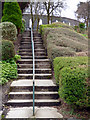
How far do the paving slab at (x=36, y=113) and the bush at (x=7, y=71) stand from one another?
1.07 meters

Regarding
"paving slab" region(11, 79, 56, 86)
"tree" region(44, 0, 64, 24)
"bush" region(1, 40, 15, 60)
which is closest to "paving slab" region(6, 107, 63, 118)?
"paving slab" region(11, 79, 56, 86)

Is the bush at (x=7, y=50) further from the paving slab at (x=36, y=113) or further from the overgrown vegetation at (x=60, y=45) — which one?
the paving slab at (x=36, y=113)

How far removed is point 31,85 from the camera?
4168 millimetres

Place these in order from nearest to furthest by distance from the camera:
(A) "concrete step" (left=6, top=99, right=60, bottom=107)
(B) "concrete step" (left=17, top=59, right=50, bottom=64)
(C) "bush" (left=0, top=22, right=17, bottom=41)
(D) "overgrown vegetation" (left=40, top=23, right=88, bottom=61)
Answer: (A) "concrete step" (left=6, top=99, right=60, bottom=107) → (D) "overgrown vegetation" (left=40, top=23, right=88, bottom=61) → (B) "concrete step" (left=17, top=59, right=50, bottom=64) → (C) "bush" (left=0, top=22, right=17, bottom=41)

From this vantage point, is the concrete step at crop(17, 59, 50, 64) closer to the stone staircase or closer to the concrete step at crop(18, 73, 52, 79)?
the stone staircase

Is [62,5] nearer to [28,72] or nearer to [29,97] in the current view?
[28,72]

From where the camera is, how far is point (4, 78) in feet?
13.7

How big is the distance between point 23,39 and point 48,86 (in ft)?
15.7

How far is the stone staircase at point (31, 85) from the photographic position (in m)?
3.62

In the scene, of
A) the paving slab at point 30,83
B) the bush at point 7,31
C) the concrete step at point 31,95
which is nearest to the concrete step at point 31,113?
the concrete step at point 31,95

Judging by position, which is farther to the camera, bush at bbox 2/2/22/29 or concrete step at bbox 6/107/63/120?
bush at bbox 2/2/22/29

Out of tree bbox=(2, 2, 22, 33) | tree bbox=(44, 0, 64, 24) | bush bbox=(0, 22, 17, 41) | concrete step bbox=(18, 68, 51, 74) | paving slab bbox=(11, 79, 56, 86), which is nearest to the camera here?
paving slab bbox=(11, 79, 56, 86)

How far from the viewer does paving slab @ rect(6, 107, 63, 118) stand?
3.09 metres

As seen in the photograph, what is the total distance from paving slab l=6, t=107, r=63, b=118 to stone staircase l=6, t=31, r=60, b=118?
83 mm
